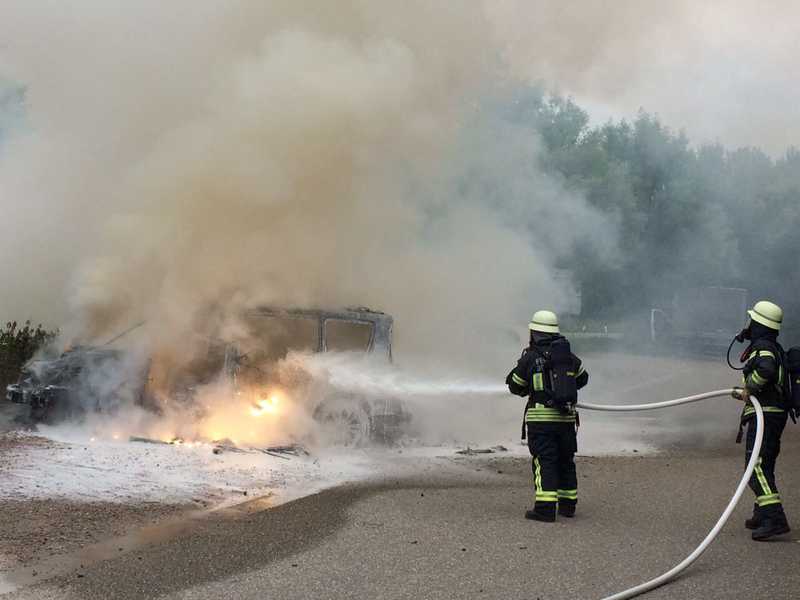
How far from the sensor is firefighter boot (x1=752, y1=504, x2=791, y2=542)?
20.3 feet

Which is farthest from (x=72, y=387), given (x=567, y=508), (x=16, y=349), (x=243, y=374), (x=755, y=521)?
(x=755, y=521)

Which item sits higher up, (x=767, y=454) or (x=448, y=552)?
(x=767, y=454)

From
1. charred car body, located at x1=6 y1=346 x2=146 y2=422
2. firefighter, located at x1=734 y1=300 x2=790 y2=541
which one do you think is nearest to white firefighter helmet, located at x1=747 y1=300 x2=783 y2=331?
firefighter, located at x1=734 y1=300 x2=790 y2=541

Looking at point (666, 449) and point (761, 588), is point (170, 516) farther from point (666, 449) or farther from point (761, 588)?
point (666, 449)

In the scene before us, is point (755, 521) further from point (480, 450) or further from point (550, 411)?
point (480, 450)

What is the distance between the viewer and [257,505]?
6840 mm

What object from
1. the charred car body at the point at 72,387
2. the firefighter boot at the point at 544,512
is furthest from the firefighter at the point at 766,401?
the charred car body at the point at 72,387

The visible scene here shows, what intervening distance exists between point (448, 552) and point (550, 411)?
170cm

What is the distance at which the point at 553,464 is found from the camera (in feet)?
22.4

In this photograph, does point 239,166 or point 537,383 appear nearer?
point 537,383

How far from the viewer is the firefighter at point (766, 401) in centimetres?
630

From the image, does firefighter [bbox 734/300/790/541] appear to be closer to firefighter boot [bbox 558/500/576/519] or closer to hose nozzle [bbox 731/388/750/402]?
hose nozzle [bbox 731/388/750/402]

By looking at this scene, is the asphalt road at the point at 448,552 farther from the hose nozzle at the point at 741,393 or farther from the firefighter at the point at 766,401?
the hose nozzle at the point at 741,393

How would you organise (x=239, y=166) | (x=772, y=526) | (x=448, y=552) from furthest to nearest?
(x=239, y=166), (x=772, y=526), (x=448, y=552)
